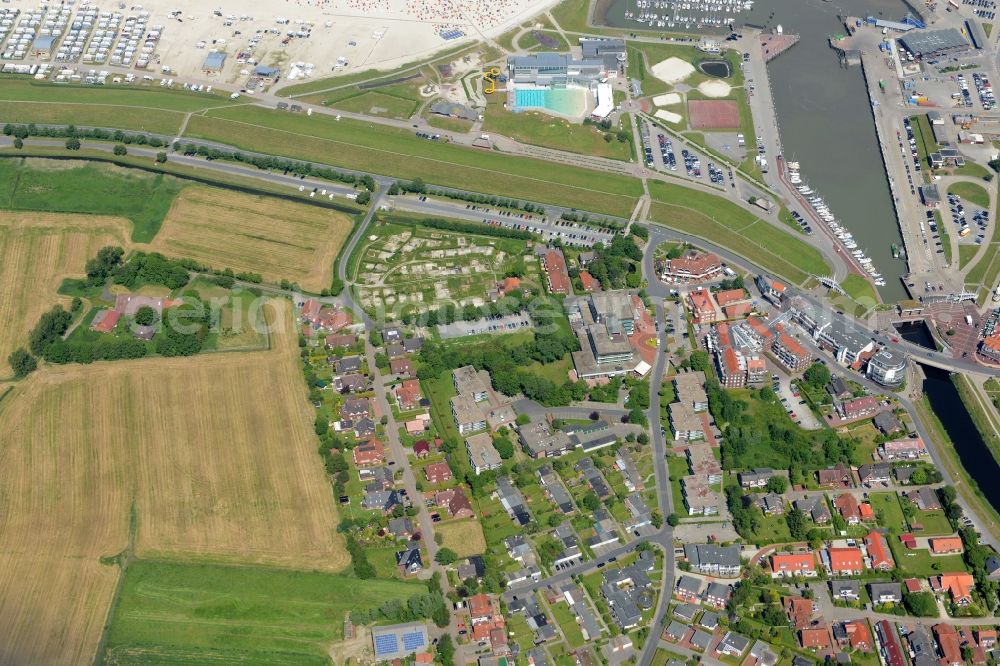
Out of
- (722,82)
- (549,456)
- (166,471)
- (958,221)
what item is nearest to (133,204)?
(166,471)

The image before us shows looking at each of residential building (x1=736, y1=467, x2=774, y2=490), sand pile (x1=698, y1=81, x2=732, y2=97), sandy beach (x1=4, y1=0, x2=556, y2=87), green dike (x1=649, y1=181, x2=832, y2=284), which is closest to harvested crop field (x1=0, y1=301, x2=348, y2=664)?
residential building (x1=736, y1=467, x2=774, y2=490)

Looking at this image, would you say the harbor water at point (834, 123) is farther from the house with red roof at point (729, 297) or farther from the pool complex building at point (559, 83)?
the pool complex building at point (559, 83)

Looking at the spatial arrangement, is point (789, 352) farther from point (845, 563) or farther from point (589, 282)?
point (845, 563)

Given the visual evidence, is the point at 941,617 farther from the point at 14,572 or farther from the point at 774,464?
the point at 14,572

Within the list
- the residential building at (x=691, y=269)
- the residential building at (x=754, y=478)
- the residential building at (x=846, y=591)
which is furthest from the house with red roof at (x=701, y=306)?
the residential building at (x=846, y=591)

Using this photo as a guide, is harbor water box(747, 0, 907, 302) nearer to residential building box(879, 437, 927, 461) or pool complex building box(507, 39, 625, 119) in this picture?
residential building box(879, 437, 927, 461)
